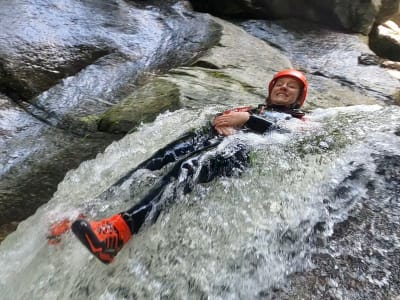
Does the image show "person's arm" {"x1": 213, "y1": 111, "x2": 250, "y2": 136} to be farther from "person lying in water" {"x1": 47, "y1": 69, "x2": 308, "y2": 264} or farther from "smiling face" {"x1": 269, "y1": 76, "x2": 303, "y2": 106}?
"smiling face" {"x1": 269, "y1": 76, "x2": 303, "y2": 106}

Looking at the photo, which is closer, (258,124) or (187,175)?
(187,175)

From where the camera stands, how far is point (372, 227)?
11.0ft

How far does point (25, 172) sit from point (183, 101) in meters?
1.88

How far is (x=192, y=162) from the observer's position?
147 inches

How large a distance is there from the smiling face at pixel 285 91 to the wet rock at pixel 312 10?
Answer: 5.42m

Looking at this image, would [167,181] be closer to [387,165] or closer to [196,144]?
[196,144]

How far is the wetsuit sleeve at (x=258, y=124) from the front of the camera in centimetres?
431

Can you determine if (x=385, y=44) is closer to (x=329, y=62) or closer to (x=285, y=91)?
(x=329, y=62)

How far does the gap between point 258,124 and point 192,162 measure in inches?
36.5

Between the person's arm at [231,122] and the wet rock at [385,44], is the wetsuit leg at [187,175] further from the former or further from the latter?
the wet rock at [385,44]

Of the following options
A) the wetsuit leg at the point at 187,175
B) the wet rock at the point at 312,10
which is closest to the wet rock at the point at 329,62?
the wet rock at the point at 312,10

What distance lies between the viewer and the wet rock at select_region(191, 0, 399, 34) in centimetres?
977

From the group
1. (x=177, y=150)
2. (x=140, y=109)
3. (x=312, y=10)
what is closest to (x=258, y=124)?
(x=177, y=150)

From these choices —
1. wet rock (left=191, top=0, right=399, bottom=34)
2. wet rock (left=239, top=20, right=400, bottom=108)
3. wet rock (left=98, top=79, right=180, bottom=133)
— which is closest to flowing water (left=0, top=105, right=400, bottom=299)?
wet rock (left=98, top=79, right=180, bottom=133)
